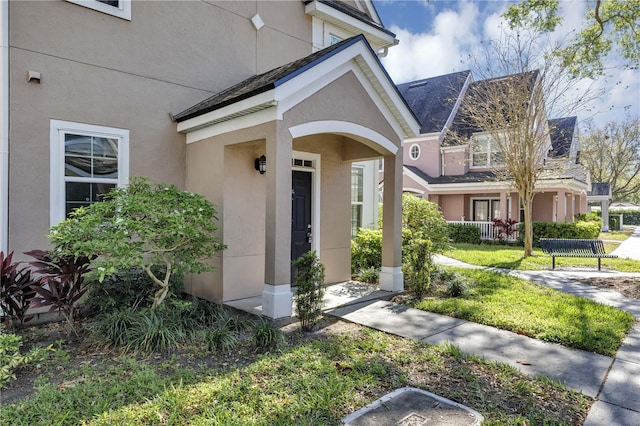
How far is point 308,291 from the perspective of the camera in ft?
18.5

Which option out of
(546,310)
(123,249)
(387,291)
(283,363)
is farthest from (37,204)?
(546,310)

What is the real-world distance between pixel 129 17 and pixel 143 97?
141 cm

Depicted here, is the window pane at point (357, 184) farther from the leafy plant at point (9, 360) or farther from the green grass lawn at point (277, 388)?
the leafy plant at point (9, 360)

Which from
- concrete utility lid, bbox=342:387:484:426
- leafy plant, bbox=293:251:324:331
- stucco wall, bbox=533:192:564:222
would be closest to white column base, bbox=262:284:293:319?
leafy plant, bbox=293:251:324:331

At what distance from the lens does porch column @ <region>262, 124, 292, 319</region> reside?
5.80 metres

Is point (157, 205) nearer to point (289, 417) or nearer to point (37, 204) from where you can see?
point (37, 204)

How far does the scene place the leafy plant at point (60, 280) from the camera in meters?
5.10

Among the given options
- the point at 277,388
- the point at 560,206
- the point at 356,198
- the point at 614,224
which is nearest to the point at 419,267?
the point at 356,198

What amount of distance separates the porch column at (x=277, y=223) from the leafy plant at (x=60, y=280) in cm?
249

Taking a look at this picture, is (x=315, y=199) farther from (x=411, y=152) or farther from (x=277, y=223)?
(x=411, y=152)

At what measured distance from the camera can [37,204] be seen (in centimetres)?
607

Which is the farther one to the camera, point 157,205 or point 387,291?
point 387,291

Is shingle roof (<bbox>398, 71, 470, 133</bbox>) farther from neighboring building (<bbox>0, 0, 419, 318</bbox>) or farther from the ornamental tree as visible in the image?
the ornamental tree

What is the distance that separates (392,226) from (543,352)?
3661mm
